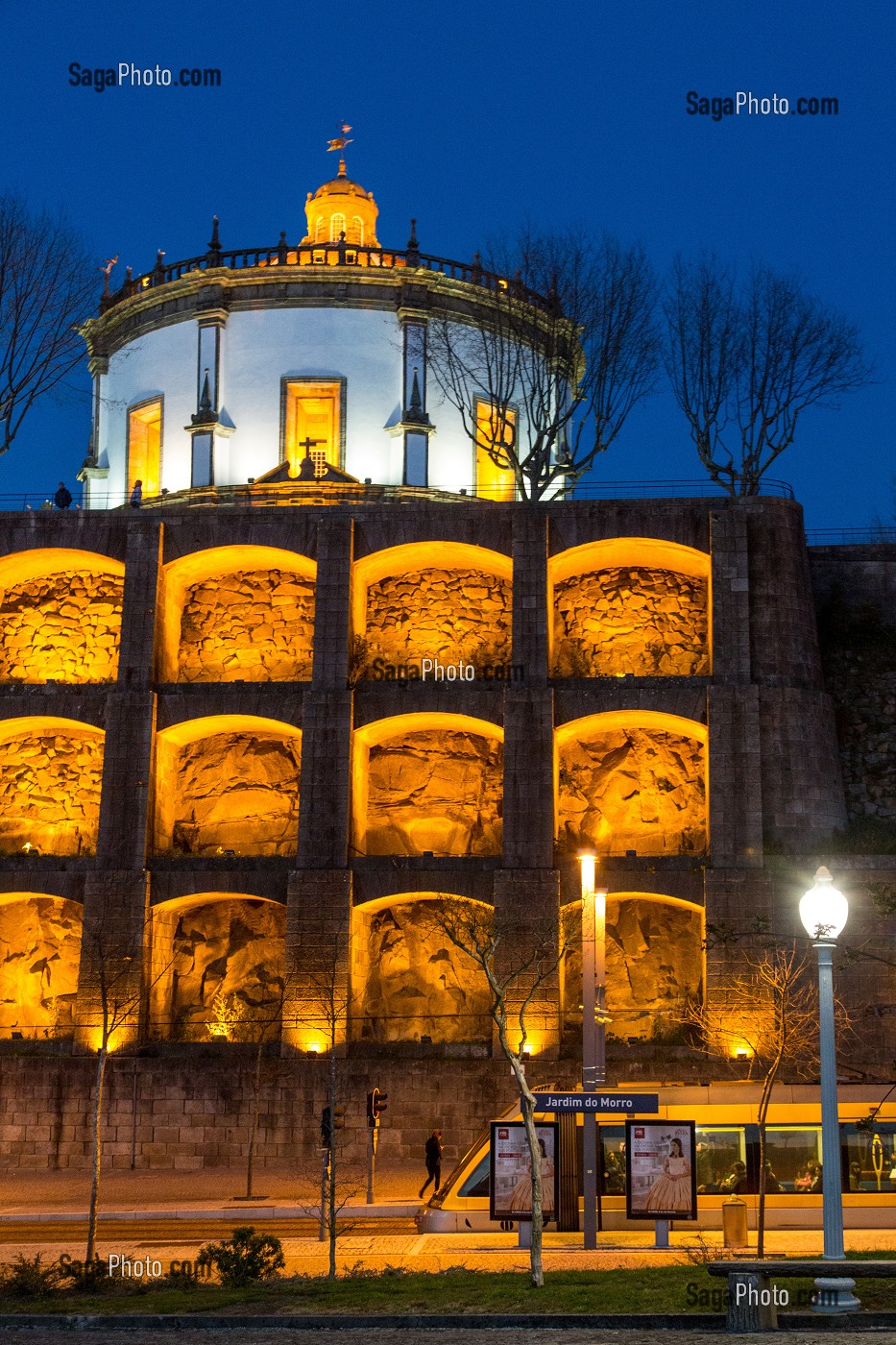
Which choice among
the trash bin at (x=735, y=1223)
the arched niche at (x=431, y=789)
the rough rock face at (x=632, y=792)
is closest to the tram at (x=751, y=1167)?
the trash bin at (x=735, y=1223)

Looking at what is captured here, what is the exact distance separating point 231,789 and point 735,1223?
2157cm

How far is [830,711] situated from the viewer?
1502 inches

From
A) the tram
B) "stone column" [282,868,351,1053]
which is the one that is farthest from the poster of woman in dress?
"stone column" [282,868,351,1053]

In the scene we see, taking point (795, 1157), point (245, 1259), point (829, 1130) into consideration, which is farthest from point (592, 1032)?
point (829, 1130)

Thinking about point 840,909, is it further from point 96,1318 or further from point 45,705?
point 45,705

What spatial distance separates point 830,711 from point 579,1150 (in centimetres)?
1728

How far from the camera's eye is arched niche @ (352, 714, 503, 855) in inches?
1549

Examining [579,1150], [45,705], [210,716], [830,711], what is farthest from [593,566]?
[579,1150]

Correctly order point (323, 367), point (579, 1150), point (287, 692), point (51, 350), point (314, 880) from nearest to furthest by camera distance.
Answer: point (579, 1150), point (314, 880), point (287, 692), point (51, 350), point (323, 367)

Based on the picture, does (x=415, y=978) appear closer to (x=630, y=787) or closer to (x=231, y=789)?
(x=231, y=789)

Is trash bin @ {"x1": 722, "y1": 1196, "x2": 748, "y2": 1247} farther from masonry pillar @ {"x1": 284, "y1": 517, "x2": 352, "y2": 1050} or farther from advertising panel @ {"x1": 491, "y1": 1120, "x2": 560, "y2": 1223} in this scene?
masonry pillar @ {"x1": 284, "y1": 517, "x2": 352, "y2": 1050}

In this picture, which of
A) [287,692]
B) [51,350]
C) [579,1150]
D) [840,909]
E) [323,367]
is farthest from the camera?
[323,367]

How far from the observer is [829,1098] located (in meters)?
14.5

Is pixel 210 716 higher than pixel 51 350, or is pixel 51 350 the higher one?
pixel 51 350
